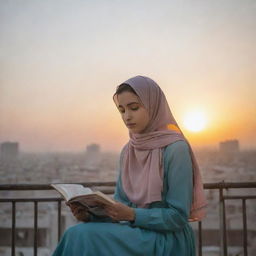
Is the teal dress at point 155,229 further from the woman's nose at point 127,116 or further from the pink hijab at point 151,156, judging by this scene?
the woman's nose at point 127,116

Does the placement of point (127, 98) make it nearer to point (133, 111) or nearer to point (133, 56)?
point (133, 111)

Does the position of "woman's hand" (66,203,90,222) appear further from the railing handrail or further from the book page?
the railing handrail

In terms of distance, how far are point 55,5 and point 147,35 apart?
34.3 inches

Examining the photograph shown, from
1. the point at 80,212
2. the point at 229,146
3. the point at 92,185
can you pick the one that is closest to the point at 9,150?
the point at 92,185

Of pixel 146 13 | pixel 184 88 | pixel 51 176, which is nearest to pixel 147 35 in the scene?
pixel 146 13

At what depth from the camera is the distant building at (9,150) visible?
333cm

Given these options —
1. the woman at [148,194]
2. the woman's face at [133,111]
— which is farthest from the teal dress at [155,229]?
the woman's face at [133,111]

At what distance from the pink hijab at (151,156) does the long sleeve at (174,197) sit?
0.03 metres

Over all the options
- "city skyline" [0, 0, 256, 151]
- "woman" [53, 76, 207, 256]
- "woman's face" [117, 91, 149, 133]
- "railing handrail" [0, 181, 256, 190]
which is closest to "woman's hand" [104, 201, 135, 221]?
"woman" [53, 76, 207, 256]

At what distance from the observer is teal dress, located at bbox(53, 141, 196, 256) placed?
2.97 ft

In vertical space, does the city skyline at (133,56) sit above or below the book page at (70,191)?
above

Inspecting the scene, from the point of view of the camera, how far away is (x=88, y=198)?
921mm

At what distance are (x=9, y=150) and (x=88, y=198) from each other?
264 cm

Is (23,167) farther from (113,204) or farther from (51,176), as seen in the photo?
(113,204)
